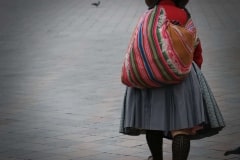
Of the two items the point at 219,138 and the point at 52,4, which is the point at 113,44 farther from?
the point at 52,4

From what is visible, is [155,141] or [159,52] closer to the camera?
[159,52]

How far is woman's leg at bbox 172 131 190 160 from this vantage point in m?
5.37

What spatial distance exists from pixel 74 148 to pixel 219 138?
4.59ft

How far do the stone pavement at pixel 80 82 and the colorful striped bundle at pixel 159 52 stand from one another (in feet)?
4.50

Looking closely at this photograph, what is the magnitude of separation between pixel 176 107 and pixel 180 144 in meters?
0.27

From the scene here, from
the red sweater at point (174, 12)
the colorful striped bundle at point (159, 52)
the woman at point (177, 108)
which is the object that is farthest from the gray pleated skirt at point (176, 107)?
the red sweater at point (174, 12)

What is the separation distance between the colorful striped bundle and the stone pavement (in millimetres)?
1372

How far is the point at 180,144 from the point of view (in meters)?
5.38

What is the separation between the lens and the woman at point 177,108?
17.6ft

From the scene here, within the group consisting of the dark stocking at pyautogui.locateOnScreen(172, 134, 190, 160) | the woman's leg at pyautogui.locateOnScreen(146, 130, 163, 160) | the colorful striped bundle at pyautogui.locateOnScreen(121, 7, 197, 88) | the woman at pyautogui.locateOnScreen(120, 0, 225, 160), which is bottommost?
the woman's leg at pyautogui.locateOnScreen(146, 130, 163, 160)

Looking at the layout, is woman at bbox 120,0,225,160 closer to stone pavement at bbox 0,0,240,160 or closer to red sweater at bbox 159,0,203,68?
red sweater at bbox 159,0,203,68

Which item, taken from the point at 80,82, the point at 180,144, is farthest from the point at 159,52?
the point at 80,82

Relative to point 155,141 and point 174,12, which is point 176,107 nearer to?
point 155,141

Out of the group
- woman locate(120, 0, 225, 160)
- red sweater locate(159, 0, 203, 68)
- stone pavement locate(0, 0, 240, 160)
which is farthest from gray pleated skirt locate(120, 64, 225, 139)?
stone pavement locate(0, 0, 240, 160)
